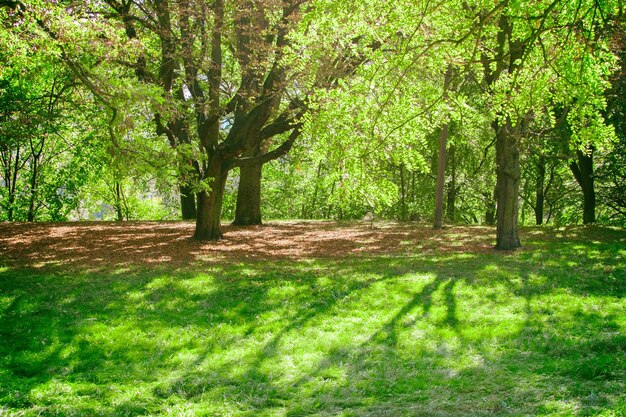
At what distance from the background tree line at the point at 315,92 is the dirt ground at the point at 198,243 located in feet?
5.44

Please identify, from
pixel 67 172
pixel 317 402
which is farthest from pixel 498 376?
pixel 67 172

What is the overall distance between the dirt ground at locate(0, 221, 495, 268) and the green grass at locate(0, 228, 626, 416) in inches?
71.2

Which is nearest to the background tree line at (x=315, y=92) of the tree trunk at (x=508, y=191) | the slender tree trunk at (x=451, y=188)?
the tree trunk at (x=508, y=191)

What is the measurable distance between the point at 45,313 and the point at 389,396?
7489 mm

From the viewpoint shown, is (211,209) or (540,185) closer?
(211,209)

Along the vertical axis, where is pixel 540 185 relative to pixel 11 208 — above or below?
above

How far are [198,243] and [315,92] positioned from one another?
829 cm

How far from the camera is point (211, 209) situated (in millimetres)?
19109

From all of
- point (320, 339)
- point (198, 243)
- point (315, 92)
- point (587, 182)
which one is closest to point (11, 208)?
point (198, 243)

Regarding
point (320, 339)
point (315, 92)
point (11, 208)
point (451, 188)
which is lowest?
point (320, 339)

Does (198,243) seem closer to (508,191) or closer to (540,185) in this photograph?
(508,191)

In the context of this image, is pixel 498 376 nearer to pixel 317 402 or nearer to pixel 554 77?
pixel 317 402

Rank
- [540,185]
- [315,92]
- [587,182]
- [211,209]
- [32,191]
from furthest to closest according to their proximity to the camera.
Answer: [540,185]
[32,191]
[587,182]
[211,209]
[315,92]

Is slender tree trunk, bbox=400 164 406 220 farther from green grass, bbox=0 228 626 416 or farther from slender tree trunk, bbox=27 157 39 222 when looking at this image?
slender tree trunk, bbox=27 157 39 222
